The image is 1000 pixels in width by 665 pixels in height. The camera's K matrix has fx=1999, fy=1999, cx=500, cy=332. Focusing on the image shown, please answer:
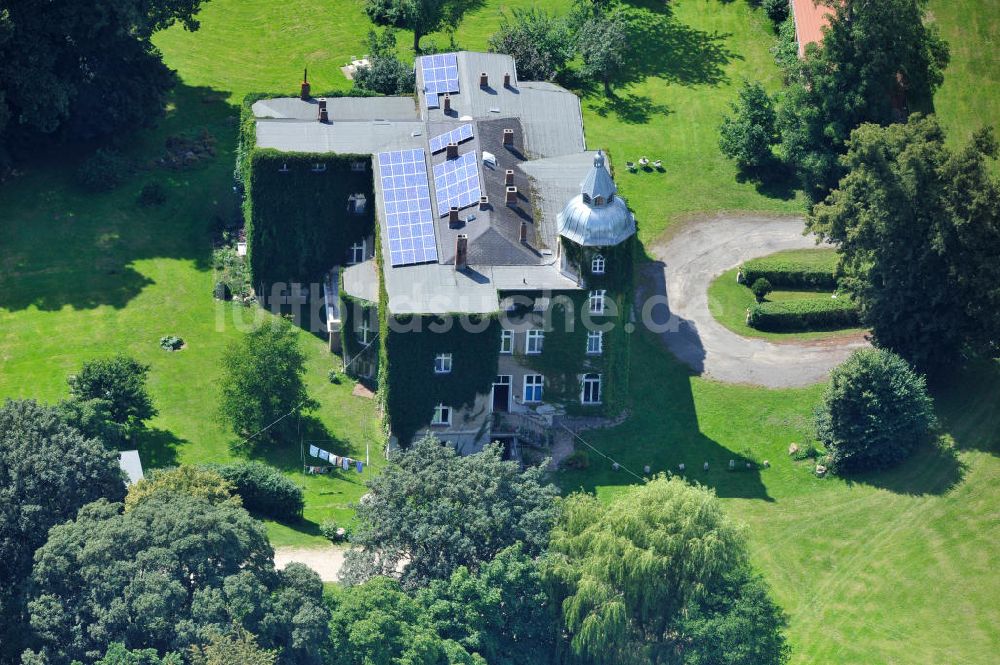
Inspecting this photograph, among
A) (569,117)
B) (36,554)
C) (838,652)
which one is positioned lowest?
(838,652)

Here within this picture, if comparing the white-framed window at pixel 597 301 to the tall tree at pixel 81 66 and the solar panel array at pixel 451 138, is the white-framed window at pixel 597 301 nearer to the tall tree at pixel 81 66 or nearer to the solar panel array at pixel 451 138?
the solar panel array at pixel 451 138

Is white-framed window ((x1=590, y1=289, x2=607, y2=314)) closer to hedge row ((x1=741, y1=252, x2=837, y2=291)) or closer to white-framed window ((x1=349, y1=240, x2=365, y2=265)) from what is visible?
hedge row ((x1=741, y1=252, x2=837, y2=291))

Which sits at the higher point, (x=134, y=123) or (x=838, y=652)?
(x=134, y=123)

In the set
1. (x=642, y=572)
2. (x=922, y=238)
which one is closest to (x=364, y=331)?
(x=642, y=572)

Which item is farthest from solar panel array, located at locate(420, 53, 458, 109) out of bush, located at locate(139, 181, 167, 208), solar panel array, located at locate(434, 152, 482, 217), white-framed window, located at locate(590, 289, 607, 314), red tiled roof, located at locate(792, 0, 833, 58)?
red tiled roof, located at locate(792, 0, 833, 58)

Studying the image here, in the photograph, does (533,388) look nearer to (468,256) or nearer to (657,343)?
(468,256)

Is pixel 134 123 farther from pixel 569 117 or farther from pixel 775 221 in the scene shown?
pixel 775 221

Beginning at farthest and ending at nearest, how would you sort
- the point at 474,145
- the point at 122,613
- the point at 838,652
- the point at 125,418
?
the point at 474,145 < the point at 125,418 < the point at 838,652 < the point at 122,613

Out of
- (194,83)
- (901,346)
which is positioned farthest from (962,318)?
(194,83)
